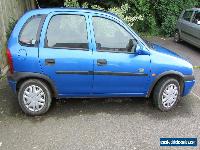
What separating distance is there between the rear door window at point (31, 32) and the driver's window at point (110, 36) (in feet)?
3.42

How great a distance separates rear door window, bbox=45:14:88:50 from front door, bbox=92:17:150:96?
26 centimetres

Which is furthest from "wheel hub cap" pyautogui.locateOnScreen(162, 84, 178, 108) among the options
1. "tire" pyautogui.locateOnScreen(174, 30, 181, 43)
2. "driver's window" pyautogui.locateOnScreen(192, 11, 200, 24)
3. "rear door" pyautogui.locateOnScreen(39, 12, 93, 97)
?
"tire" pyautogui.locateOnScreen(174, 30, 181, 43)

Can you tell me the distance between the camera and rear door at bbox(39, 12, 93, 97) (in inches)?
222

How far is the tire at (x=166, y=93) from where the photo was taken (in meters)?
6.10

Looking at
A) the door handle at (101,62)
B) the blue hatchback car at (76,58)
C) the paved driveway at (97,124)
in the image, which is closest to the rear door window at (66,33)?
the blue hatchback car at (76,58)

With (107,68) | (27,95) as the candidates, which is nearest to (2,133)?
(27,95)

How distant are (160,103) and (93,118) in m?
1.34

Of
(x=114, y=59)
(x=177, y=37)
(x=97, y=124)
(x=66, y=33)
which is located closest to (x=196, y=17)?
(x=177, y=37)

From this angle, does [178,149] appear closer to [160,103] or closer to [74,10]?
[160,103]

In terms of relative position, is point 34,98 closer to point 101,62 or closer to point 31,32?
point 31,32

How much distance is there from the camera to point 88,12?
19.1 ft

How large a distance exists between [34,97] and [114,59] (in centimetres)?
162

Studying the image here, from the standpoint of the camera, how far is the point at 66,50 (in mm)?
5680

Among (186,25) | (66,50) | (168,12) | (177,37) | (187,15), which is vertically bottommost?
(177,37)
